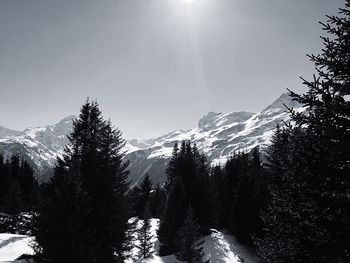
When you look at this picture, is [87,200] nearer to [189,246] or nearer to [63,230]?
[63,230]

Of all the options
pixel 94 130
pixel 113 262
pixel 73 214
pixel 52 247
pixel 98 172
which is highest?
pixel 94 130

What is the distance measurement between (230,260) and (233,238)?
9.86 meters

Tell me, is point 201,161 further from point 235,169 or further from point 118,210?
point 118,210

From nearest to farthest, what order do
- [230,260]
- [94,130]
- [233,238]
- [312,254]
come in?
[312,254], [94,130], [230,260], [233,238]

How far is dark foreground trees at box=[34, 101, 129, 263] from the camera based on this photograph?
57.8 feet

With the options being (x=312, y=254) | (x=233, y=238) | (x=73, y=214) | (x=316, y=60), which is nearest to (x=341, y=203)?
(x=312, y=254)

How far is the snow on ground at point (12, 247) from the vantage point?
102ft

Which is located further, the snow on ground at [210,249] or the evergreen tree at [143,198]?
the evergreen tree at [143,198]

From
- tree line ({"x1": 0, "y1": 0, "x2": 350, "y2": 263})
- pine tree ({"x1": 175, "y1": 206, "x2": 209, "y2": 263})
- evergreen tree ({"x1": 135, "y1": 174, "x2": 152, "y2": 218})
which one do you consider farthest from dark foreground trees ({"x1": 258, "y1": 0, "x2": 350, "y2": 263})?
evergreen tree ({"x1": 135, "y1": 174, "x2": 152, "y2": 218})

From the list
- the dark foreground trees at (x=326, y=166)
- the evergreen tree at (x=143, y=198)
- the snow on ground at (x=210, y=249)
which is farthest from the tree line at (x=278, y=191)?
the evergreen tree at (x=143, y=198)

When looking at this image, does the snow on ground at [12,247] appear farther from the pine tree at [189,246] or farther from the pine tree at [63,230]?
the pine tree at [189,246]

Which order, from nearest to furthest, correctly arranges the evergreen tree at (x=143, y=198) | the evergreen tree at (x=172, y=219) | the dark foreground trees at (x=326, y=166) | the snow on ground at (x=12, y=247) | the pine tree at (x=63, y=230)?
the dark foreground trees at (x=326, y=166) → the pine tree at (x=63, y=230) → the snow on ground at (x=12, y=247) → the evergreen tree at (x=172, y=219) → the evergreen tree at (x=143, y=198)

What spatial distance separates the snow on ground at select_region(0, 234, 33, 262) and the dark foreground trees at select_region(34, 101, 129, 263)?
34.6 ft

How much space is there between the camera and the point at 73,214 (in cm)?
1784
